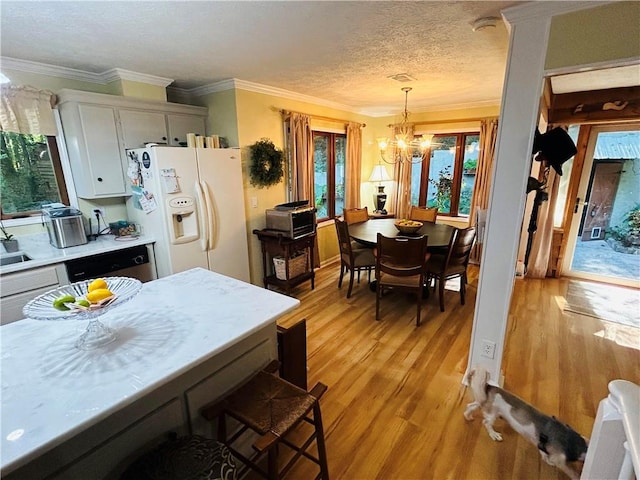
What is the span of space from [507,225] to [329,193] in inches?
126

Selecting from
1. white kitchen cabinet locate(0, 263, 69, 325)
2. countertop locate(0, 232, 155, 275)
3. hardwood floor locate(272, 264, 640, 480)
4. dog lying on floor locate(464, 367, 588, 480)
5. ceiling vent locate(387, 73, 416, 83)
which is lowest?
hardwood floor locate(272, 264, 640, 480)

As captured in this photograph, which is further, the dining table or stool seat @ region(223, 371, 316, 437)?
the dining table

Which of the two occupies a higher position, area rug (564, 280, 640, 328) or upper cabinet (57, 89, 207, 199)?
upper cabinet (57, 89, 207, 199)

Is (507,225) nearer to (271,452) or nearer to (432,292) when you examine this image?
(271,452)

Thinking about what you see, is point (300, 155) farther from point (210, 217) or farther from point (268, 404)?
point (268, 404)

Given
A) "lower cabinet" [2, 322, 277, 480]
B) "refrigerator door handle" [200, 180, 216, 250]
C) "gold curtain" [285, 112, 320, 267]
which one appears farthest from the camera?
"gold curtain" [285, 112, 320, 267]

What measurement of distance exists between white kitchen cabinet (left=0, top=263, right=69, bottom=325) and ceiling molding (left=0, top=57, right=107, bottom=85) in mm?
1632

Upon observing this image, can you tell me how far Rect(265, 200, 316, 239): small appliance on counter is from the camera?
343 cm

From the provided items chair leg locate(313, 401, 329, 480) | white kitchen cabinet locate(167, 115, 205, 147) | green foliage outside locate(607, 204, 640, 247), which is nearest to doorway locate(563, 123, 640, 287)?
green foliage outside locate(607, 204, 640, 247)

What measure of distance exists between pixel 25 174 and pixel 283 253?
7.90 ft

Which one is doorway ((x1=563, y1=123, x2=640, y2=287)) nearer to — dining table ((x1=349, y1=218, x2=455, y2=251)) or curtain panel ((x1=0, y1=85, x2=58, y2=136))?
dining table ((x1=349, y1=218, x2=455, y2=251))

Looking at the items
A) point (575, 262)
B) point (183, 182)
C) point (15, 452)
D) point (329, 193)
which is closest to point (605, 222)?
point (575, 262)

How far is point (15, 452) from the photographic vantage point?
0.74m

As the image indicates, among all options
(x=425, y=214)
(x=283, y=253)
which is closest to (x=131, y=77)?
(x=283, y=253)
